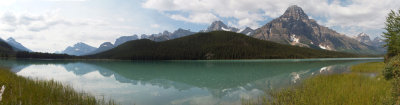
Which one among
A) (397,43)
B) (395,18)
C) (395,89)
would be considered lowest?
(395,89)

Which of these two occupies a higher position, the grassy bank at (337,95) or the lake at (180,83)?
the grassy bank at (337,95)

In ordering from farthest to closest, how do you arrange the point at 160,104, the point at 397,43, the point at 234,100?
the point at 397,43 → the point at 234,100 → the point at 160,104

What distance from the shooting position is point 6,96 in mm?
12867

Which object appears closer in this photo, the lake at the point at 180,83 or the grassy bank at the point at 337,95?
A: the grassy bank at the point at 337,95

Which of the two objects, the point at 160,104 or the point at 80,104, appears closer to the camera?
the point at 80,104

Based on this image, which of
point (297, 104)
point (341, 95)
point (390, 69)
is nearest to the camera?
point (297, 104)

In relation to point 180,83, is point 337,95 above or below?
above

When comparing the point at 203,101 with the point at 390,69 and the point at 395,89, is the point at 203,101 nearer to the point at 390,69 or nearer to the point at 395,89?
the point at 395,89

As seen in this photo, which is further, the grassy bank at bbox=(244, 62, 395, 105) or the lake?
the lake

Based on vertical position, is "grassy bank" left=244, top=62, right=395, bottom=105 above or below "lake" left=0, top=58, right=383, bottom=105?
above

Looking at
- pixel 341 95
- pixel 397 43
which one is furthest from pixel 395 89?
pixel 397 43

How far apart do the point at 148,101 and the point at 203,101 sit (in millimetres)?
5561

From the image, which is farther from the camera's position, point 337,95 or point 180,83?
point 180,83

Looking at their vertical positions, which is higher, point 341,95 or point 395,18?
point 395,18
